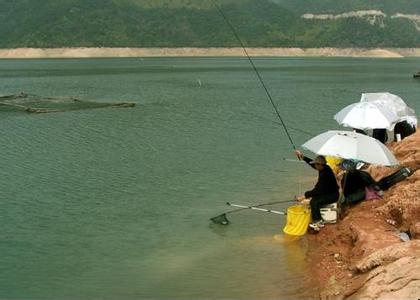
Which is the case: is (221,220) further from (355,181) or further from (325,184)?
(355,181)

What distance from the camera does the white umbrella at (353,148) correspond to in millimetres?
9266

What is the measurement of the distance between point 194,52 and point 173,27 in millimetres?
16717

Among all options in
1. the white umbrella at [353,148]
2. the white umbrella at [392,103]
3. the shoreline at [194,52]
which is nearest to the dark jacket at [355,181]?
the white umbrella at [353,148]

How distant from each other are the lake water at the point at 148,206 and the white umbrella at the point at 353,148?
168cm

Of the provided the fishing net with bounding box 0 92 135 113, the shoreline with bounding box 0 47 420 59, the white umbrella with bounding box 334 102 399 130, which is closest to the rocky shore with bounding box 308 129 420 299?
the white umbrella with bounding box 334 102 399 130

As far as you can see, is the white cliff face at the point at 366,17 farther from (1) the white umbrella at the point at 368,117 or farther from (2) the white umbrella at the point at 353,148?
(2) the white umbrella at the point at 353,148

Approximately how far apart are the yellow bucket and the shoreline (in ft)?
495

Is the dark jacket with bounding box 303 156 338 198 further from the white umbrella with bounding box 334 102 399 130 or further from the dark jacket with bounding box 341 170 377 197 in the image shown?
the white umbrella with bounding box 334 102 399 130

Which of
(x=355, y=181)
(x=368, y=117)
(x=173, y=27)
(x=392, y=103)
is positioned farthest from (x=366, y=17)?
(x=355, y=181)

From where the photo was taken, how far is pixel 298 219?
32.6 feet

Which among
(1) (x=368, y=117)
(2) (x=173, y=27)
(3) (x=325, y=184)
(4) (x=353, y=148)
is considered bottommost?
(2) (x=173, y=27)

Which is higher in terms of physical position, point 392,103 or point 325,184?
point 325,184

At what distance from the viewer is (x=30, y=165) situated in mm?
17281

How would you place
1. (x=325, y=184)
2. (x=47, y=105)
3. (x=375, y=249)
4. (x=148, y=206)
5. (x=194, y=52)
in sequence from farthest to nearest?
(x=194, y=52), (x=47, y=105), (x=148, y=206), (x=325, y=184), (x=375, y=249)
